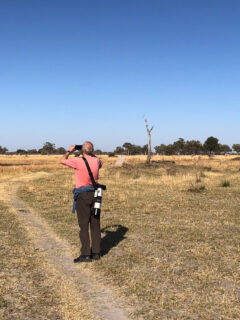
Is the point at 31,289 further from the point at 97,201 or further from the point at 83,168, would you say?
the point at 83,168

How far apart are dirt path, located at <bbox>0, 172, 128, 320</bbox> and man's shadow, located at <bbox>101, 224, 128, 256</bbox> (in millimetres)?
851

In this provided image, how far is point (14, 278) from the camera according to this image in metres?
5.76

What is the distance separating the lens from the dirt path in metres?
4.61

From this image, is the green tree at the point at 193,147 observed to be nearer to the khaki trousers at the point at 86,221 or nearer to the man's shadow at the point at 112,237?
the man's shadow at the point at 112,237

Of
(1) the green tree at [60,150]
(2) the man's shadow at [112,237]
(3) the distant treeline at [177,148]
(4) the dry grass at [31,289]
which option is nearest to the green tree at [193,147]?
(3) the distant treeline at [177,148]

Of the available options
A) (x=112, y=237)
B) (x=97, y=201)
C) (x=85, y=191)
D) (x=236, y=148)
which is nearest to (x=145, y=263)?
(x=97, y=201)

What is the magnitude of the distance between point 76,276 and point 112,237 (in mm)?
2898

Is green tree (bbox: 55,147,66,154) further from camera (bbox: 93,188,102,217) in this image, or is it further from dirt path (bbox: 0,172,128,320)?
camera (bbox: 93,188,102,217)

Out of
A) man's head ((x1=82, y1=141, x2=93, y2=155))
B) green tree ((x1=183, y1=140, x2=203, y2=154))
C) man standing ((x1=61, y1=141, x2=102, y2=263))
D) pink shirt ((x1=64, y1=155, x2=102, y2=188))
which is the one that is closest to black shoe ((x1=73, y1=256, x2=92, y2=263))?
man standing ((x1=61, y1=141, x2=102, y2=263))

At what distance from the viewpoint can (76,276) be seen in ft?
19.4

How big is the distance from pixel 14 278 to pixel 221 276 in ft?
12.3

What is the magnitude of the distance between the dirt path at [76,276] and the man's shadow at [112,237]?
2.79ft

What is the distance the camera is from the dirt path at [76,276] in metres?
Result: 4.61

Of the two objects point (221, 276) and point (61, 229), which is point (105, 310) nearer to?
point (221, 276)
